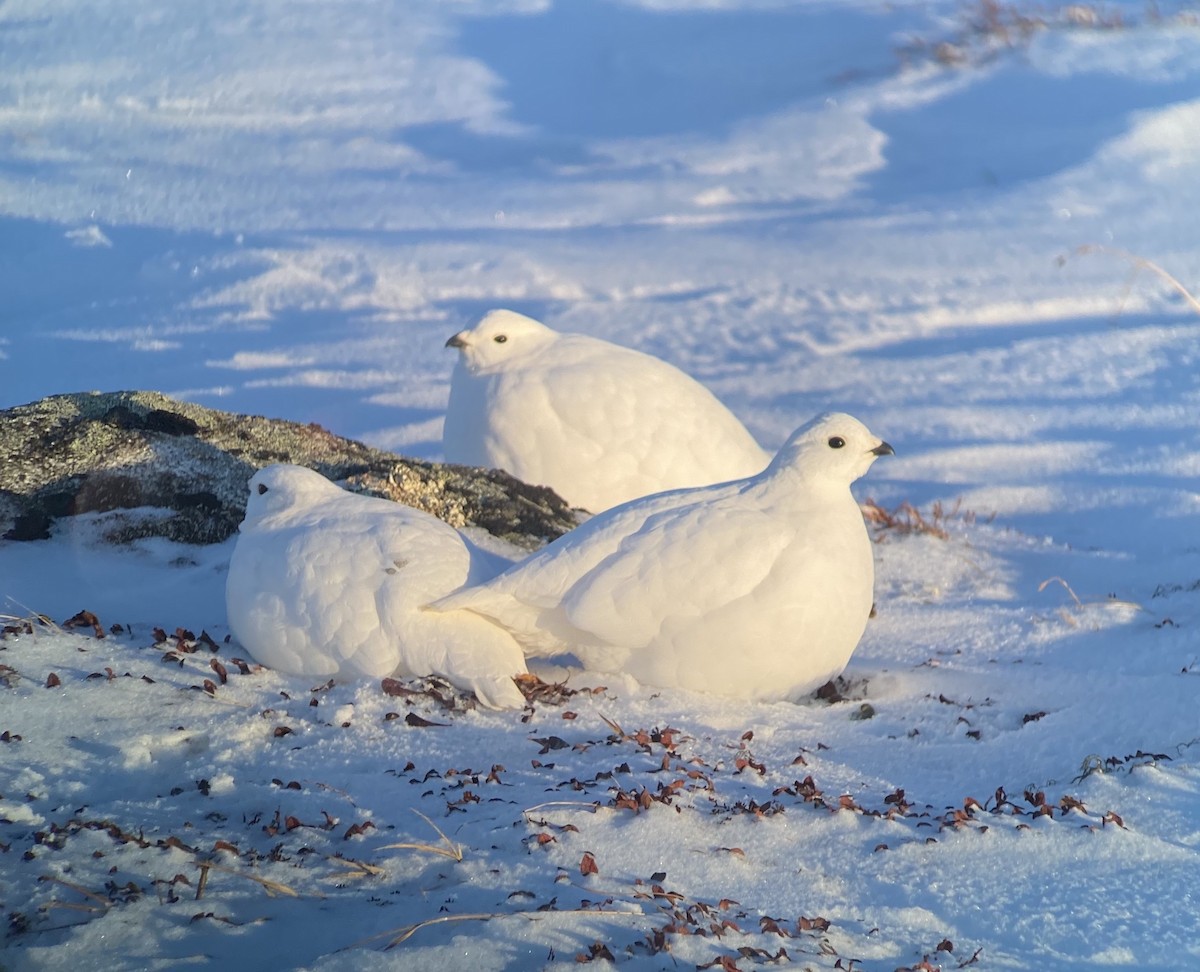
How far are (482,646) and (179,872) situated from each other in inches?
59.4

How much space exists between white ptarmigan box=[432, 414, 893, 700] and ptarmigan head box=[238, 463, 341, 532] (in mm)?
842

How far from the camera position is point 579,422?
6496mm

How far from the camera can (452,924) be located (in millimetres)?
2635

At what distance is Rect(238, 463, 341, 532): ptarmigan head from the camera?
15.6 ft

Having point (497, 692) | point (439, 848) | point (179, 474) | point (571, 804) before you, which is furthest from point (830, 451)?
point (179, 474)

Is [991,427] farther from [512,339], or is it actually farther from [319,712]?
[319,712]

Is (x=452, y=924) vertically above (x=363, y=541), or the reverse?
(x=363, y=541)

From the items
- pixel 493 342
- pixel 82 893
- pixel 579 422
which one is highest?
pixel 493 342

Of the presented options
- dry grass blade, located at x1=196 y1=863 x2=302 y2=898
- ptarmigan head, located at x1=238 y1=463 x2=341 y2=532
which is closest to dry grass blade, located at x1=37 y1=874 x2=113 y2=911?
dry grass blade, located at x1=196 y1=863 x2=302 y2=898

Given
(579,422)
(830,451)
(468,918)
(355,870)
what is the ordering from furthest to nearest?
(579,422) < (830,451) < (355,870) < (468,918)

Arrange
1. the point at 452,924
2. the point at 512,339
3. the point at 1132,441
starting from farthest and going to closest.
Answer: the point at 1132,441, the point at 512,339, the point at 452,924

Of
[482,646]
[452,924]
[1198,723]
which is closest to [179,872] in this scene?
[452,924]

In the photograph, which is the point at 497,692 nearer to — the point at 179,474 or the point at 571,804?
the point at 571,804

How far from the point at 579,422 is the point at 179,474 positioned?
192 centimetres
